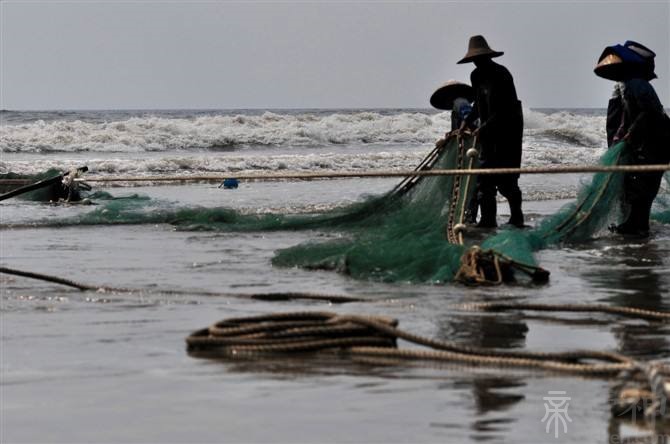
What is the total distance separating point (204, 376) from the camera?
5.46 m

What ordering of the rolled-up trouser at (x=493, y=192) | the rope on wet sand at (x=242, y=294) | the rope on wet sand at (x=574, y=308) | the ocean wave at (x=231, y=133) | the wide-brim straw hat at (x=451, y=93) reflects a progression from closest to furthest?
1. the rope on wet sand at (x=574, y=308)
2. the rope on wet sand at (x=242, y=294)
3. the rolled-up trouser at (x=493, y=192)
4. the wide-brim straw hat at (x=451, y=93)
5. the ocean wave at (x=231, y=133)

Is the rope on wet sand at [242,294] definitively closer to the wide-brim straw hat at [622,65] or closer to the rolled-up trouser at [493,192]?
the rolled-up trouser at [493,192]

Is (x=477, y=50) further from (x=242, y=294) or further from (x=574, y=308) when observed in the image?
(x=574, y=308)

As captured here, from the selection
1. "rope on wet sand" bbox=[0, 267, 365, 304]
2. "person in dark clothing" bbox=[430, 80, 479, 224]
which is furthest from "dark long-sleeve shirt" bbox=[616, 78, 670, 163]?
"rope on wet sand" bbox=[0, 267, 365, 304]

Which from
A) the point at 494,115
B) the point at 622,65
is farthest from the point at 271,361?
the point at 622,65

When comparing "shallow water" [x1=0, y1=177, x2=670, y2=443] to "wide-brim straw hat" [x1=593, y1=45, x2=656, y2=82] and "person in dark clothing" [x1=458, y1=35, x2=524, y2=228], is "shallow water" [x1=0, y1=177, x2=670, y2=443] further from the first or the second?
"wide-brim straw hat" [x1=593, y1=45, x2=656, y2=82]

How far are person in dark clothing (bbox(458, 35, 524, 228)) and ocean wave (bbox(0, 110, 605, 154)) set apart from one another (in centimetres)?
2137

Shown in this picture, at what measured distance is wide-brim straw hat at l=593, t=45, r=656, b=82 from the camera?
11570mm

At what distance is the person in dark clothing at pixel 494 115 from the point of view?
1184 centimetres

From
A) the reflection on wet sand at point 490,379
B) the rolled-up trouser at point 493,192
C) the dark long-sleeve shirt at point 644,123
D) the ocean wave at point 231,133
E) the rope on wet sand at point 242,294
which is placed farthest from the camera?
the ocean wave at point 231,133

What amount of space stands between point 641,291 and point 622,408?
3.60 metres

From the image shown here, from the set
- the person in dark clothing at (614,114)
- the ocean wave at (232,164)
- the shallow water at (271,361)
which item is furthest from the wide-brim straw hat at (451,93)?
the ocean wave at (232,164)

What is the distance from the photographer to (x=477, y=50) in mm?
11938

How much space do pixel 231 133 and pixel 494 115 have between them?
2506 centimetres
